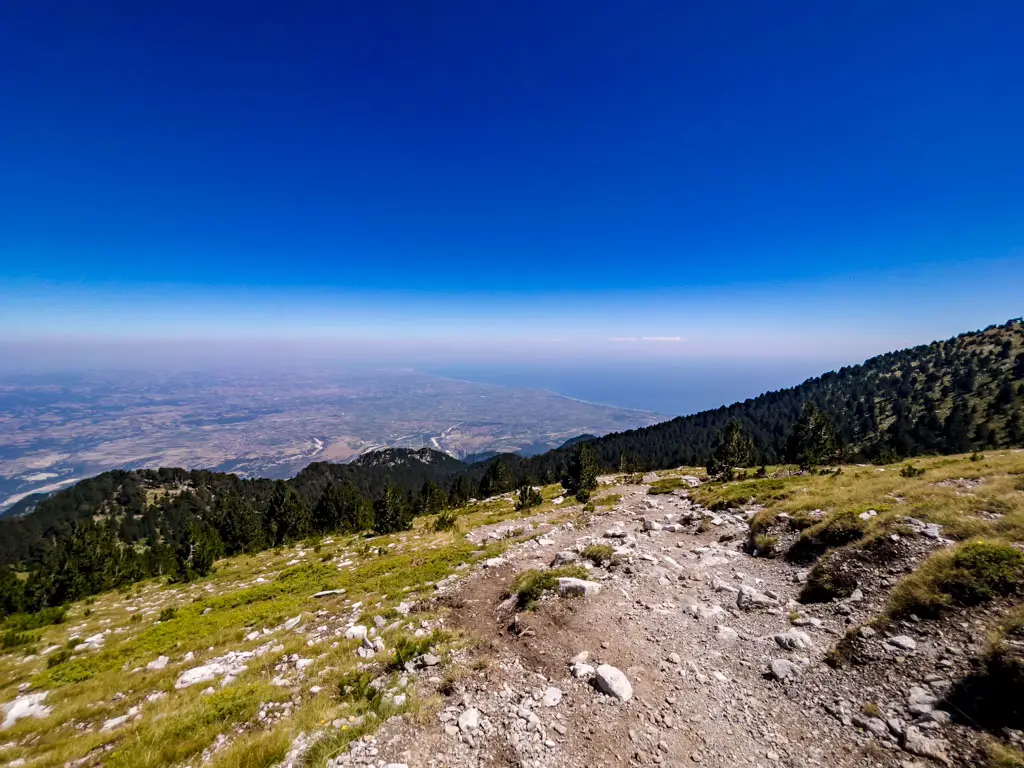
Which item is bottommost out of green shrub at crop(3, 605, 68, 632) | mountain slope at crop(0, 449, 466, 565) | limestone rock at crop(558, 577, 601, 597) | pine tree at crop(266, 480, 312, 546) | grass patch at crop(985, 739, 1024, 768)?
mountain slope at crop(0, 449, 466, 565)

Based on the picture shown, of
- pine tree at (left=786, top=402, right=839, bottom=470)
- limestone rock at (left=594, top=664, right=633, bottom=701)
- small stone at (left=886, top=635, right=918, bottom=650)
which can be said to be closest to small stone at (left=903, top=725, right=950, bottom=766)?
small stone at (left=886, top=635, right=918, bottom=650)

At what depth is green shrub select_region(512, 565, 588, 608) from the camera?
10.9m

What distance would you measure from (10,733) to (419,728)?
10070 mm

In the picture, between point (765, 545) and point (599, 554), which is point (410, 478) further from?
point (765, 545)

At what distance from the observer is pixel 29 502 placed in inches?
5330

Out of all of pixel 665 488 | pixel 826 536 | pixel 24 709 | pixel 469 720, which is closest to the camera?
pixel 469 720

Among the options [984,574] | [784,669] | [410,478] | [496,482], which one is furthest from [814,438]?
[410,478]

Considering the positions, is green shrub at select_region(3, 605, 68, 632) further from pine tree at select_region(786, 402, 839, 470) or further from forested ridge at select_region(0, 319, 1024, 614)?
pine tree at select_region(786, 402, 839, 470)

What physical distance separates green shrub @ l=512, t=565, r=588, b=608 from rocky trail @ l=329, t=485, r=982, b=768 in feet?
0.99

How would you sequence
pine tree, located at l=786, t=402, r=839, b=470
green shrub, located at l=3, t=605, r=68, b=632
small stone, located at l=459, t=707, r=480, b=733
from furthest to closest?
pine tree, located at l=786, t=402, r=839, b=470, green shrub, located at l=3, t=605, r=68, b=632, small stone, located at l=459, t=707, r=480, b=733

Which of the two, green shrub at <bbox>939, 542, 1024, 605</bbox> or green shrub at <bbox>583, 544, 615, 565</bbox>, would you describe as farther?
green shrub at <bbox>583, 544, 615, 565</bbox>

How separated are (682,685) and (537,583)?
4.84 meters

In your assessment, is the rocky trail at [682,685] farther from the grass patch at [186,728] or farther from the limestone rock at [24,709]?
the limestone rock at [24,709]

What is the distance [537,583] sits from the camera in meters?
11.4
